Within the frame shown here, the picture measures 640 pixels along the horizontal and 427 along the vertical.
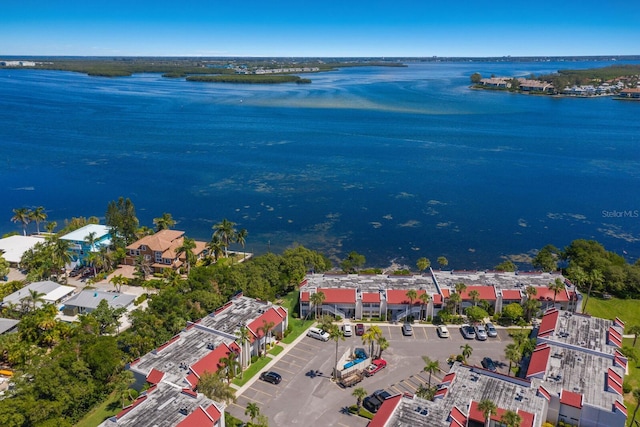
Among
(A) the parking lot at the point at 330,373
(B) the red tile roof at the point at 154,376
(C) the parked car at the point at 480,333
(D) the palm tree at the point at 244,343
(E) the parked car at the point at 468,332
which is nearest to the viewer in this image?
(B) the red tile roof at the point at 154,376

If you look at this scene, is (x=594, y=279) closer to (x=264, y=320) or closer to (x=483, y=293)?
(x=483, y=293)

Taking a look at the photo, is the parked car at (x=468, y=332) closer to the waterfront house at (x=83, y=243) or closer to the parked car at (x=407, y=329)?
the parked car at (x=407, y=329)

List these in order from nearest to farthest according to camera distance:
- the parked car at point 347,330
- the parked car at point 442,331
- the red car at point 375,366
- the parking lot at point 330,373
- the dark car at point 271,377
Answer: the parking lot at point 330,373
the dark car at point 271,377
the red car at point 375,366
the parked car at point 347,330
the parked car at point 442,331

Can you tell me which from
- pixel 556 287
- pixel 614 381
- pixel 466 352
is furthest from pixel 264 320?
pixel 556 287

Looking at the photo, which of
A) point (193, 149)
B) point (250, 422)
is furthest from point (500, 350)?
point (193, 149)

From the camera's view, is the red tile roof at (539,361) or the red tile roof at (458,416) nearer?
the red tile roof at (458,416)

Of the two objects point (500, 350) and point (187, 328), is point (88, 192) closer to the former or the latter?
point (187, 328)

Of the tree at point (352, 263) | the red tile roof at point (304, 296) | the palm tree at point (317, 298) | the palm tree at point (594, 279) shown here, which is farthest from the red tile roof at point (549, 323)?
the tree at point (352, 263)
